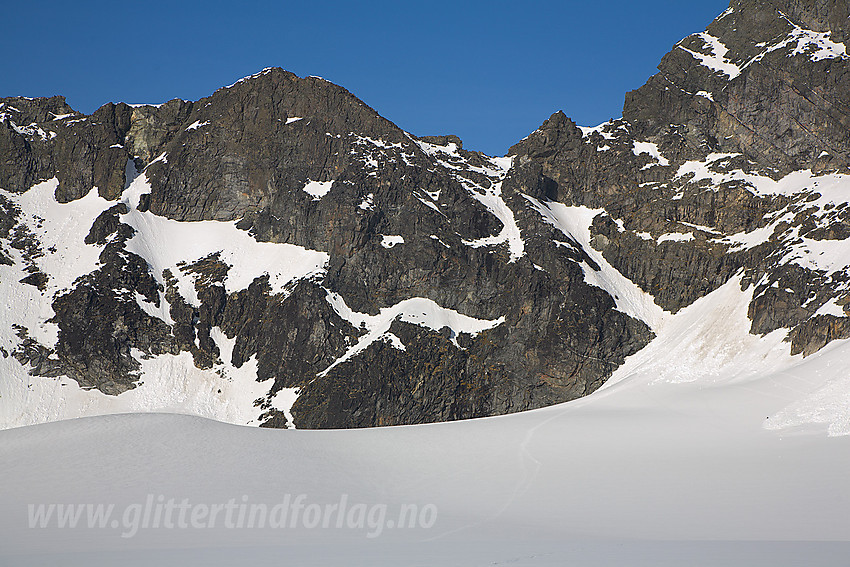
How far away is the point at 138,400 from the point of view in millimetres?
72000

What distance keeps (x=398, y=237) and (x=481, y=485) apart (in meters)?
57.2

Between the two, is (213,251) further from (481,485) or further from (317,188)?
(481,485)

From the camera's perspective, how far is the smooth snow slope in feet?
54.9

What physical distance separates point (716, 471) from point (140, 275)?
69.6m

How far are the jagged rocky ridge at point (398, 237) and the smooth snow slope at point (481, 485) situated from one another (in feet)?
105

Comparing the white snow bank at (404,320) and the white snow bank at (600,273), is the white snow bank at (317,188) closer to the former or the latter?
the white snow bank at (404,320)

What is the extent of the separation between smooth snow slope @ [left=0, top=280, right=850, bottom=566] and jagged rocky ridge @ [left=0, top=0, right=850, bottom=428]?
1261 inches

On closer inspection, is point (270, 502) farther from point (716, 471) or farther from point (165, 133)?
point (165, 133)

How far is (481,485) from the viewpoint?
84.2ft

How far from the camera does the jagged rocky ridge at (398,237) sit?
70.7m

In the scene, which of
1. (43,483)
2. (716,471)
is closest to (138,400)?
(43,483)

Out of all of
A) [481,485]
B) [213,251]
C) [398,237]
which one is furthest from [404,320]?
[481,485]

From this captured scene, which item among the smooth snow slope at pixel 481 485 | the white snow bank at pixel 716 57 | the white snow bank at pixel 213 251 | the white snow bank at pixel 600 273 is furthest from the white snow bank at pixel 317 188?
the smooth snow slope at pixel 481 485

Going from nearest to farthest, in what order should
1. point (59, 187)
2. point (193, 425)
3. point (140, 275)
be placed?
point (193, 425), point (140, 275), point (59, 187)
